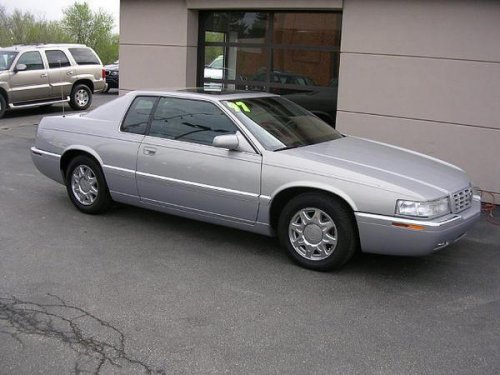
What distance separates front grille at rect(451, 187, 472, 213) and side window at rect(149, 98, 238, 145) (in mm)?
1990

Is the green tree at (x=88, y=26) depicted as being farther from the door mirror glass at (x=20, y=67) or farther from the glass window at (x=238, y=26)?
the glass window at (x=238, y=26)

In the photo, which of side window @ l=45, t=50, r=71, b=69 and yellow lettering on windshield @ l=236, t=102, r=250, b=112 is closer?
yellow lettering on windshield @ l=236, t=102, r=250, b=112

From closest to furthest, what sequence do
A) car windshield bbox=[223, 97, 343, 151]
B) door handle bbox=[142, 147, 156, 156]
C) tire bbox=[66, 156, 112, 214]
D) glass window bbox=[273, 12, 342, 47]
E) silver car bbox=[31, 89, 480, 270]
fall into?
silver car bbox=[31, 89, 480, 270] → car windshield bbox=[223, 97, 343, 151] → door handle bbox=[142, 147, 156, 156] → tire bbox=[66, 156, 112, 214] → glass window bbox=[273, 12, 342, 47]

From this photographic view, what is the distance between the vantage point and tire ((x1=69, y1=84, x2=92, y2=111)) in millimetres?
16453

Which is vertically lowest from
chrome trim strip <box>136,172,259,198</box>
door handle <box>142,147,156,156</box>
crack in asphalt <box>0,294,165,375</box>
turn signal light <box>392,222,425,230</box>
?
crack in asphalt <box>0,294,165,375</box>

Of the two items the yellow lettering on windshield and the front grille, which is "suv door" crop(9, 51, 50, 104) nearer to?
the yellow lettering on windshield

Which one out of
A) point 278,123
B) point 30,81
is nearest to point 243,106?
point 278,123

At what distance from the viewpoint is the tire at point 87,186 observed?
6.39 m

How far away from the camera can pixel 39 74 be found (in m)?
15.4

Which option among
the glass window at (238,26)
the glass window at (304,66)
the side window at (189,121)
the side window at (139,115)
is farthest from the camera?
the glass window at (238,26)

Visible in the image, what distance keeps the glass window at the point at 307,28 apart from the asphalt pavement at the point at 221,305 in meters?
4.07

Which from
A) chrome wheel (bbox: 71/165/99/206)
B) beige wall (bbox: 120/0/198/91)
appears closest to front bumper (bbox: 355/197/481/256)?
chrome wheel (bbox: 71/165/99/206)

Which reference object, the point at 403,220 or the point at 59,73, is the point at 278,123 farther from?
the point at 59,73

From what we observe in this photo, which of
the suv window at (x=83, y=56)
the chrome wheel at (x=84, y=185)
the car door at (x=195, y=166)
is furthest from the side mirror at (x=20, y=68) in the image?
the car door at (x=195, y=166)
